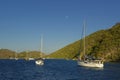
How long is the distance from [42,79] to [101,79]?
18252 millimetres

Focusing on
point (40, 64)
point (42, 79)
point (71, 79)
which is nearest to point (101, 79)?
point (71, 79)

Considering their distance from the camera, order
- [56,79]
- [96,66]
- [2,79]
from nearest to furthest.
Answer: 1. [2,79]
2. [56,79]
3. [96,66]

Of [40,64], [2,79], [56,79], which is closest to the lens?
[2,79]

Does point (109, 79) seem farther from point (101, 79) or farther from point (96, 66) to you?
point (96, 66)

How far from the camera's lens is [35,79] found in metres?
82.4

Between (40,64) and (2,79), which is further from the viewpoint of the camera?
(40,64)

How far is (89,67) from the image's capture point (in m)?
152

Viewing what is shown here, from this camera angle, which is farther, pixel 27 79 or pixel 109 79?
pixel 109 79

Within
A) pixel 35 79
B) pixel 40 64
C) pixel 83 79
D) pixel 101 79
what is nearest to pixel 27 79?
pixel 35 79

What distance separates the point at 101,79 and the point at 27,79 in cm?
2276

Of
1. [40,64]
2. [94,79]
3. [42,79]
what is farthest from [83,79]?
[40,64]

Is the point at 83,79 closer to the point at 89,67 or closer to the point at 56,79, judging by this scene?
the point at 56,79

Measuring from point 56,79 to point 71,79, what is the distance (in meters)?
4.55

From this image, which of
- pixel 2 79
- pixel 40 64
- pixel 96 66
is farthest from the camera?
pixel 40 64
